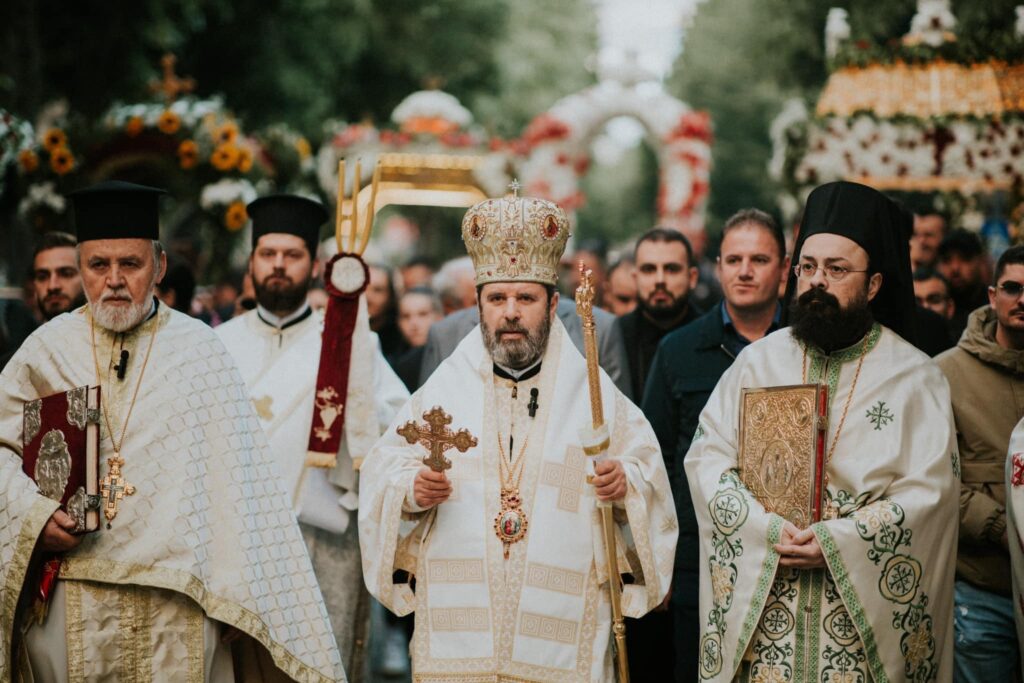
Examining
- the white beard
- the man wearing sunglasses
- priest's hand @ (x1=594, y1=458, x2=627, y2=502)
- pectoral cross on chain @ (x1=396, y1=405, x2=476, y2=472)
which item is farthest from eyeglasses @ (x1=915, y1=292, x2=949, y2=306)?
the white beard

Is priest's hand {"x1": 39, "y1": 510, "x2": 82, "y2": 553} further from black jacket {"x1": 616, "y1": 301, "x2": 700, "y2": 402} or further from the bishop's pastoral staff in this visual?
black jacket {"x1": 616, "y1": 301, "x2": 700, "y2": 402}

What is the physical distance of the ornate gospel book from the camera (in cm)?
514

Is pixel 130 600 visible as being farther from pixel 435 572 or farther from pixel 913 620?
pixel 913 620

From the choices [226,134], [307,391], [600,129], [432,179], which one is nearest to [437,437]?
[307,391]

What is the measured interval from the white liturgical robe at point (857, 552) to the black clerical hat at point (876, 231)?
0.25 m

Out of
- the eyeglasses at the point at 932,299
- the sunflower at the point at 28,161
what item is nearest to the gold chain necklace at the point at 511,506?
the eyeglasses at the point at 932,299

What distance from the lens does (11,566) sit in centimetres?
516

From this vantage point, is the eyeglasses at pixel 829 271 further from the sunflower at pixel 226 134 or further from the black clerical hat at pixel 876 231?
the sunflower at pixel 226 134

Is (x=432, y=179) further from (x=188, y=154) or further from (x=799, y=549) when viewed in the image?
(x=799, y=549)

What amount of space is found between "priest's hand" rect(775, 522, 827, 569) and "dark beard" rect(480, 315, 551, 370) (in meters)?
1.16

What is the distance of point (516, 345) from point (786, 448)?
42.9 inches

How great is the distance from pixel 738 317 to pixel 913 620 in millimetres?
1927

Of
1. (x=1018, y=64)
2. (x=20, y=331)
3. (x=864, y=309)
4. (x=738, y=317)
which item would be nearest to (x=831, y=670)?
(x=864, y=309)

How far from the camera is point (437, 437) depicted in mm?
5156
